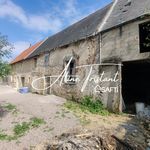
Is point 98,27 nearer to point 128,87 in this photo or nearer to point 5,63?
point 128,87

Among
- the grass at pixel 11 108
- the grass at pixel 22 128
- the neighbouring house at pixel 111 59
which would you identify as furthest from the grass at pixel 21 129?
the neighbouring house at pixel 111 59

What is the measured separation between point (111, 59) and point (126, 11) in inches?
131

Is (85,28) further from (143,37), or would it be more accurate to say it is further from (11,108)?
(11,108)

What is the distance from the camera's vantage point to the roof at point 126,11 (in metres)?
10.6

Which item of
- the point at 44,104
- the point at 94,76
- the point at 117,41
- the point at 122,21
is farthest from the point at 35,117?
the point at 122,21

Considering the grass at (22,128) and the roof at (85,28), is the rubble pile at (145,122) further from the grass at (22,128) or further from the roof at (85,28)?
the roof at (85,28)

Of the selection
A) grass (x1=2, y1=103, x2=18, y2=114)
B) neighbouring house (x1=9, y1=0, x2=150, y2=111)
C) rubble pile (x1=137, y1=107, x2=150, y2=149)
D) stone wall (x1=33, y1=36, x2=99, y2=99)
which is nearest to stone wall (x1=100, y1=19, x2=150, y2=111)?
neighbouring house (x1=9, y1=0, x2=150, y2=111)

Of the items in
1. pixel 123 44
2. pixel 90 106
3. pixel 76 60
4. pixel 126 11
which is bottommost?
pixel 90 106

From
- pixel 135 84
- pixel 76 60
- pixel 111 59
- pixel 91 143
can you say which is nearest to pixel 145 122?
pixel 91 143

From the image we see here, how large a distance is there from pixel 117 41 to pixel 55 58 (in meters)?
6.95

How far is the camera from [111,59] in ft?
37.2

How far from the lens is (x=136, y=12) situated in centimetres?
1095

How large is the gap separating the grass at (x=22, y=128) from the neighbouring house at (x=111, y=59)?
4.06 meters

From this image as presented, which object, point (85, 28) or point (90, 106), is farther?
point (85, 28)
